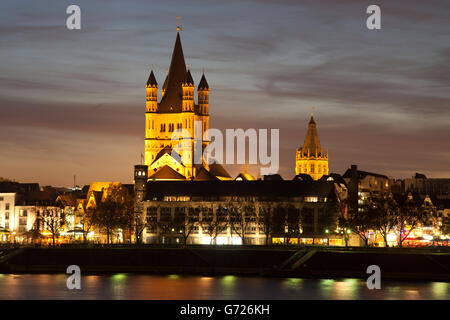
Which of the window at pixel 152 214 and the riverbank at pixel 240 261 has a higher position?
the window at pixel 152 214

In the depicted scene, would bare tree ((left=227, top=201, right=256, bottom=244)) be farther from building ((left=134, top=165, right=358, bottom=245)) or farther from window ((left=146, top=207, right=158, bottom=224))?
window ((left=146, top=207, right=158, bottom=224))

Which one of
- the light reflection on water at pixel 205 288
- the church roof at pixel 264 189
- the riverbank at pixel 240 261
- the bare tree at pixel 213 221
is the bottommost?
the light reflection on water at pixel 205 288

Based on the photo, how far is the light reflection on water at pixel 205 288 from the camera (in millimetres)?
117812

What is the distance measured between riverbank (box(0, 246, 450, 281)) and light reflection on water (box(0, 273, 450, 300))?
18.1 ft

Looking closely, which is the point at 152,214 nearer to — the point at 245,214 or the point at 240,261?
the point at 245,214

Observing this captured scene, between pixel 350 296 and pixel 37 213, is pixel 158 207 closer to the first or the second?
pixel 37 213

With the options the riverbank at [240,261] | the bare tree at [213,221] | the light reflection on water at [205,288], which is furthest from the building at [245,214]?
the light reflection on water at [205,288]

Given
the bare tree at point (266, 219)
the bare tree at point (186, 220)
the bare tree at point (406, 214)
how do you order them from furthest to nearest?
the bare tree at point (186, 220) < the bare tree at point (266, 219) < the bare tree at point (406, 214)

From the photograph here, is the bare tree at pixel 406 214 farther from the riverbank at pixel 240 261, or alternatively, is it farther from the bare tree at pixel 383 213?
the riverbank at pixel 240 261

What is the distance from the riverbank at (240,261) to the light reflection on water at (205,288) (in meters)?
5.53

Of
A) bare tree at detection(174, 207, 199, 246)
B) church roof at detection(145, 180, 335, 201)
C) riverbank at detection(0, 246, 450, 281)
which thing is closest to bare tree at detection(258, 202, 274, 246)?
church roof at detection(145, 180, 335, 201)
